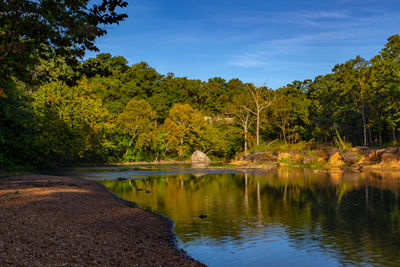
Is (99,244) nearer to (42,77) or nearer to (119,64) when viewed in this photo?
(42,77)

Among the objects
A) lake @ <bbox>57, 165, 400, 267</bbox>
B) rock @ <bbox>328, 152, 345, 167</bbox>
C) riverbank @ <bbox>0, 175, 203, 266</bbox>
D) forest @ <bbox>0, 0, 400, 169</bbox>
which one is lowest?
lake @ <bbox>57, 165, 400, 267</bbox>

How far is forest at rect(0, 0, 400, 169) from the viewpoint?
10.9m

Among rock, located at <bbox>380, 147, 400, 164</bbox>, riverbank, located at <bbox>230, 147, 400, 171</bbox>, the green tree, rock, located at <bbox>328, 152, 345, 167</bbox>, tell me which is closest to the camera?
rock, located at <bbox>380, 147, 400, 164</bbox>

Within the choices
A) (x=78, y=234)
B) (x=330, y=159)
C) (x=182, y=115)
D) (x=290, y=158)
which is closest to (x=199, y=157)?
(x=182, y=115)

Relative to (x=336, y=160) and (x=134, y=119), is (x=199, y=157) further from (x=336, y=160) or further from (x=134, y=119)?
(x=336, y=160)

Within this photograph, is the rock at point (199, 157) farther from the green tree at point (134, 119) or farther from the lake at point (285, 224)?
the lake at point (285, 224)

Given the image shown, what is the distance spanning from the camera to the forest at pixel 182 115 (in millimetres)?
43906

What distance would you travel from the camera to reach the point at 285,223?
1594 cm

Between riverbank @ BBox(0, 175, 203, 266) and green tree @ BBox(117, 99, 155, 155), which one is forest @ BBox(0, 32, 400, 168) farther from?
riverbank @ BBox(0, 175, 203, 266)

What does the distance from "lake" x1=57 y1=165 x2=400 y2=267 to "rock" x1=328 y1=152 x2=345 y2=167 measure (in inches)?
940

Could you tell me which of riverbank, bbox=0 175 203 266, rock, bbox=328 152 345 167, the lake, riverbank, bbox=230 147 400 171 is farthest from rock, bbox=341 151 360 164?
riverbank, bbox=0 175 203 266

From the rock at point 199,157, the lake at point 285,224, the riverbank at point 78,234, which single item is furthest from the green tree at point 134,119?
the riverbank at point 78,234

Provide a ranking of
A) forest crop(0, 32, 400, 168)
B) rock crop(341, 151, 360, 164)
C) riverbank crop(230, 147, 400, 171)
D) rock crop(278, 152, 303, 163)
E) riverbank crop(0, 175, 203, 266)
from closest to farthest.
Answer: riverbank crop(0, 175, 203, 266) < forest crop(0, 32, 400, 168) < riverbank crop(230, 147, 400, 171) < rock crop(341, 151, 360, 164) < rock crop(278, 152, 303, 163)

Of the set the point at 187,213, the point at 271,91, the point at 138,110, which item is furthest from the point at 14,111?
the point at 271,91
